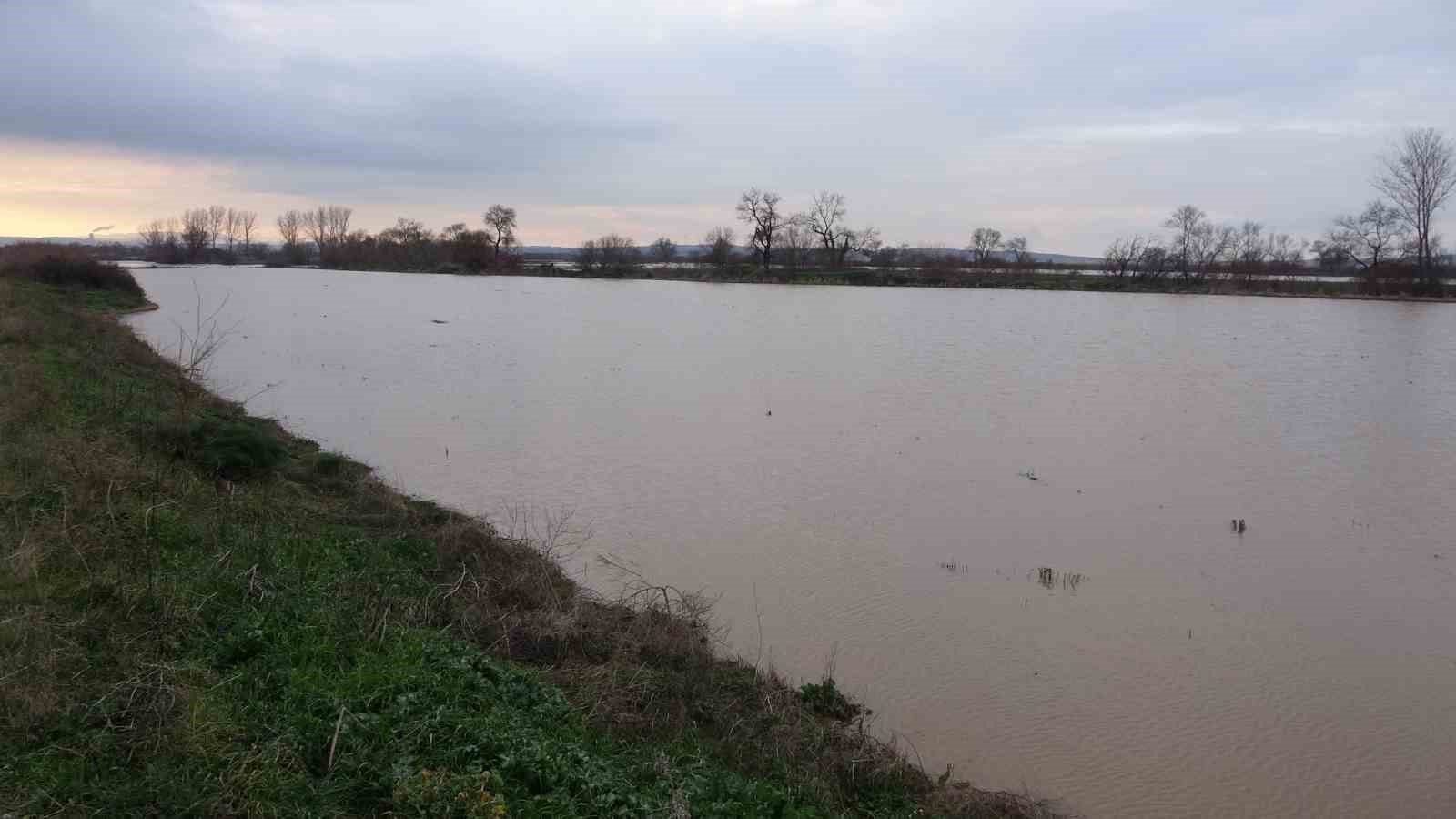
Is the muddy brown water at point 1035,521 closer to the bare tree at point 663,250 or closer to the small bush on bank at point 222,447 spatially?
the small bush on bank at point 222,447

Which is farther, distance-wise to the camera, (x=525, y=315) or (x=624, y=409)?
(x=525, y=315)

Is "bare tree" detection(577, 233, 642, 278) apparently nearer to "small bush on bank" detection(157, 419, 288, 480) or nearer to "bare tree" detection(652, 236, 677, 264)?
"bare tree" detection(652, 236, 677, 264)

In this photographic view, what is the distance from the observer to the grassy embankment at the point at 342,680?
3.68m

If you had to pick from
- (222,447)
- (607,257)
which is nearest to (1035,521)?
(222,447)

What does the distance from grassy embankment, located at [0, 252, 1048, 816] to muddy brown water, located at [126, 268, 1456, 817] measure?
1.20 metres

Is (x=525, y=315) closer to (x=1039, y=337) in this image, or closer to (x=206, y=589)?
(x=1039, y=337)

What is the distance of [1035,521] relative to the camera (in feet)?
35.7

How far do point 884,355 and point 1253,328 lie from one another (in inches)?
788

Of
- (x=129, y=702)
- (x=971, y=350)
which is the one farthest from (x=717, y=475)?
(x=971, y=350)

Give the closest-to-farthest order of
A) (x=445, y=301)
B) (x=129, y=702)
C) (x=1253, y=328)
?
(x=129, y=702) < (x=1253, y=328) < (x=445, y=301)

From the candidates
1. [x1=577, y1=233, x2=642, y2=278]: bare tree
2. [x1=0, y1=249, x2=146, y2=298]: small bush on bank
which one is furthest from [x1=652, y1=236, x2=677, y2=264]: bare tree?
[x1=0, y1=249, x2=146, y2=298]: small bush on bank

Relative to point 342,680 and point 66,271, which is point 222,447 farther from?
A: point 66,271

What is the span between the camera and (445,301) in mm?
48156

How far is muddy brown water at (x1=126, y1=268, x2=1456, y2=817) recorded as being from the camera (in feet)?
20.9
